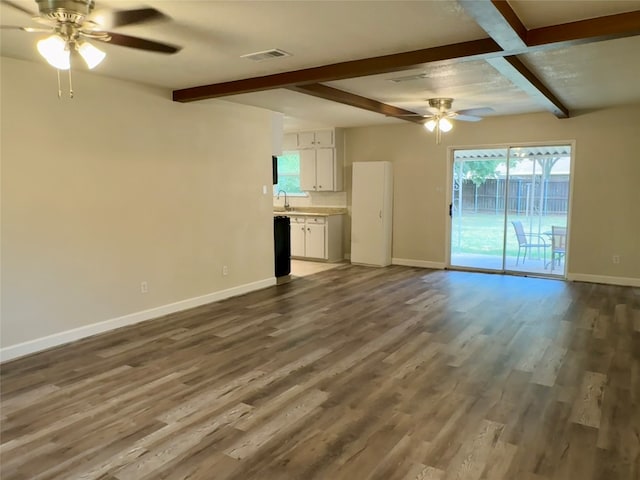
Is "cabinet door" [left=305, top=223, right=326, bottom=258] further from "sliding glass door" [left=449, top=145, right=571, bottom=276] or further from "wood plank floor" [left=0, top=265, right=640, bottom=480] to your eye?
"wood plank floor" [left=0, top=265, right=640, bottom=480]

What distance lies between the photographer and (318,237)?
8.48 metres

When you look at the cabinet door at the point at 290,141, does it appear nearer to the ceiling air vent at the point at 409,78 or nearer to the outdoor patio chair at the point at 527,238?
the outdoor patio chair at the point at 527,238

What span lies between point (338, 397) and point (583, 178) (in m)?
5.45

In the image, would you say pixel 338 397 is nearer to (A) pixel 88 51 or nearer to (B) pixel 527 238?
(A) pixel 88 51

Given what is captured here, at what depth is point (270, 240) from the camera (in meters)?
6.64

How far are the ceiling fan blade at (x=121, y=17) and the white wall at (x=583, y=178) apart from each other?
582 cm

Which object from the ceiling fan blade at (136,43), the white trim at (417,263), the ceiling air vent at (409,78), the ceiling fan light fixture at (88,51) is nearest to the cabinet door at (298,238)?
the white trim at (417,263)

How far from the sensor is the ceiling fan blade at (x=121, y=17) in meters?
2.43

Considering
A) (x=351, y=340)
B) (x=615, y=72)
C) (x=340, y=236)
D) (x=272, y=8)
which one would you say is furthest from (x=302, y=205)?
(x=272, y=8)

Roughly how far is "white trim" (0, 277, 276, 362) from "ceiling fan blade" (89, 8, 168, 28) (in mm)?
2808

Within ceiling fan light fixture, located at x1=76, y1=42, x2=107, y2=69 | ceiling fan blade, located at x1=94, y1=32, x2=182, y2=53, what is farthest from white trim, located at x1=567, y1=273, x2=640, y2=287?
ceiling fan light fixture, located at x1=76, y1=42, x2=107, y2=69

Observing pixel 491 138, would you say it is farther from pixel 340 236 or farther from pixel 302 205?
pixel 302 205

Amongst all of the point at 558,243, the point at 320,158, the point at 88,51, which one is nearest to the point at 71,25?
the point at 88,51

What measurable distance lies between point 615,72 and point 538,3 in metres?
2.27
